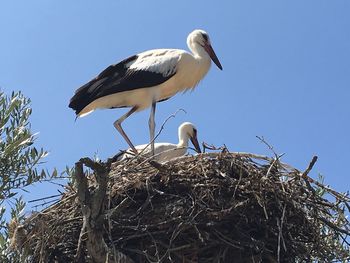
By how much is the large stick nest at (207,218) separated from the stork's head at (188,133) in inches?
112

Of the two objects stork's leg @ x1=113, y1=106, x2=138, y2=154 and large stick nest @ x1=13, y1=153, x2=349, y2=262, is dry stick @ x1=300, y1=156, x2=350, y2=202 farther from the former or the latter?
stork's leg @ x1=113, y1=106, x2=138, y2=154

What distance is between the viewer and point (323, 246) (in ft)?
20.0

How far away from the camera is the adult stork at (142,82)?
8305 mm

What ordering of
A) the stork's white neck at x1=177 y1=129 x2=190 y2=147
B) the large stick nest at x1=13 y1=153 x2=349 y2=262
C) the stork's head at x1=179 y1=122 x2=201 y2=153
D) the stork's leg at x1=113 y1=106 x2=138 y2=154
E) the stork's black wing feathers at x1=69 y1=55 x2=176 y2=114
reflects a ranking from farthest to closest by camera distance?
the stork's head at x1=179 y1=122 x2=201 y2=153 → the stork's white neck at x1=177 y1=129 x2=190 y2=147 → the stork's leg at x1=113 y1=106 x2=138 y2=154 → the stork's black wing feathers at x1=69 y1=55 x2=176 y2=114 → the large stick nest at x1=13 y1=153 x2=349 y2=262

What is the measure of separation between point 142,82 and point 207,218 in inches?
115

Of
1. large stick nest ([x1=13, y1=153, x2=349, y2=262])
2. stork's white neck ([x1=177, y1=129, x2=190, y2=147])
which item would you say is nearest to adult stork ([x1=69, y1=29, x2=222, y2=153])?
stork's white neck ([x1=177, y1=129, x2=190, y2=147])

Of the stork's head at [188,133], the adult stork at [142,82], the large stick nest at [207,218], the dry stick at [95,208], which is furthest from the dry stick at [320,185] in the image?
the stork's head at [188,133]

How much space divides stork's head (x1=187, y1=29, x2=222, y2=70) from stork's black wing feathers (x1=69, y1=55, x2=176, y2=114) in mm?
775

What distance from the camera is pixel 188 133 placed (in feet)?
30.5

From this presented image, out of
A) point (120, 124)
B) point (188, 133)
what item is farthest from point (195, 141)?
point (120, 124)

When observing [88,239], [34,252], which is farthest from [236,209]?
[34,252]

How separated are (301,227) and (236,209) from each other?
60cm

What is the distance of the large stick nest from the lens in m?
5.85

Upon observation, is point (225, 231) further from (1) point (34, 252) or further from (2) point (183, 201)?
(1) point (34, 252)
